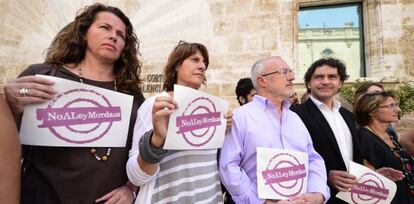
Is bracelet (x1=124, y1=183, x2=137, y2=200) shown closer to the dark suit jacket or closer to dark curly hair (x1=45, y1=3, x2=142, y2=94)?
dark curly hair (x1=45, y1=3, x2=142, y2=94)

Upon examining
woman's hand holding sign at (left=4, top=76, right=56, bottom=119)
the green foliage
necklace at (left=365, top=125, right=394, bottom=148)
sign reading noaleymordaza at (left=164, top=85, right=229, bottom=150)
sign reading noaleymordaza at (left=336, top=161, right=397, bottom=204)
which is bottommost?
sign reading noaleymordaza at (left=336, top=161, right=397, bottom=204)

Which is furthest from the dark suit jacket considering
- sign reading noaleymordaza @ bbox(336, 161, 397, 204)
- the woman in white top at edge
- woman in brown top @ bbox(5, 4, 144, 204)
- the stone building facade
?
the stone building facade

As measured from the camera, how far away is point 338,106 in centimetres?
255

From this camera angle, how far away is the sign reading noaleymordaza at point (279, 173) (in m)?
1.67

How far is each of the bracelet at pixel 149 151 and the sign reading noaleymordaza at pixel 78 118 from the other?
0.14 meters

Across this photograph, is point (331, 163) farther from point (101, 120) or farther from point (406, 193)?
point (101, 120)

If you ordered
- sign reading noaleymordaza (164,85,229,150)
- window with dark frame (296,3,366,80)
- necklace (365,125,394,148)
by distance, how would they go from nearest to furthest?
1. sign reading noaleymordaza (164,85,229,150)
2. necklace (365,125,394,148)
3. window with dark frame (296,3,366,80)

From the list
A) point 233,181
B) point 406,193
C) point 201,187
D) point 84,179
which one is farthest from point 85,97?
point 406,193

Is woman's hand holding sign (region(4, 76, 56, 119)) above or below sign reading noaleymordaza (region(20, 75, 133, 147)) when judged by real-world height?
above

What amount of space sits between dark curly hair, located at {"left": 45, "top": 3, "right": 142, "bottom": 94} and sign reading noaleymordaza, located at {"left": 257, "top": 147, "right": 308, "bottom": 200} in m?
0.82

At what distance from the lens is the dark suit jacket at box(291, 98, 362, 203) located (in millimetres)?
2223

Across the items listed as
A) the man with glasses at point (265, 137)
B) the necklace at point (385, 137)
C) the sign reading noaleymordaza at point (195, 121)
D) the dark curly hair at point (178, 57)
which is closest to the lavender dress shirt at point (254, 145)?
the man with glasses at point (265, 137)

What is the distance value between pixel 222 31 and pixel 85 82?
15.7ft

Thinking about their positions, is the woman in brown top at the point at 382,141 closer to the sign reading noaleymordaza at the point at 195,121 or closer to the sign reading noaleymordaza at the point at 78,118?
the sign reading noaleymordaza at the point at 195,121
